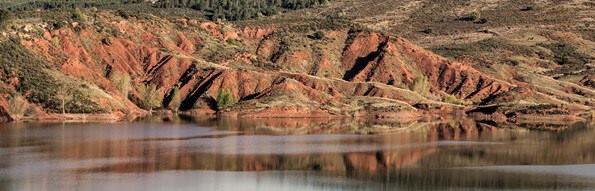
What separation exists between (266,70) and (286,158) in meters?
88.9

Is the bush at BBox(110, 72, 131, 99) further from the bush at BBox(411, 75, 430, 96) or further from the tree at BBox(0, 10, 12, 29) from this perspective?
the bush at BBox(411, 75, 430, 96)

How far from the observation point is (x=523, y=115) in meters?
148

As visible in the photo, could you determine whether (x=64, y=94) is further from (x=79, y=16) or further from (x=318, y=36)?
(x=318, y=36)

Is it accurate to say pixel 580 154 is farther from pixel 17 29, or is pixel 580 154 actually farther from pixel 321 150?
pixel 17 29

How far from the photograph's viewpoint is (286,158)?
7662 centimetres

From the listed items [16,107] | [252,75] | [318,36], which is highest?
[318,36]

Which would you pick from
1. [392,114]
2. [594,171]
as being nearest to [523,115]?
[392,114]

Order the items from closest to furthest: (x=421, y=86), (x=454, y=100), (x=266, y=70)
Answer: (x=454, y=100) → (x=421, y=86) → (x=266, y=70)

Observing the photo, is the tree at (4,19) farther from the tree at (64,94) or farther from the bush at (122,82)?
the bush at (122,82)

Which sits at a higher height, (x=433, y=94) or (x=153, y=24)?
(x=153, y=24)

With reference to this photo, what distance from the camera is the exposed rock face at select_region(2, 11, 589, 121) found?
479 ft

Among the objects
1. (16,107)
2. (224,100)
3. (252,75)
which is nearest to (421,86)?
(252,75)

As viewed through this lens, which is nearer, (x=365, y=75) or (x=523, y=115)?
(x=523, y=115)

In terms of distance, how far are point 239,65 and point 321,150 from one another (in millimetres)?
85180
